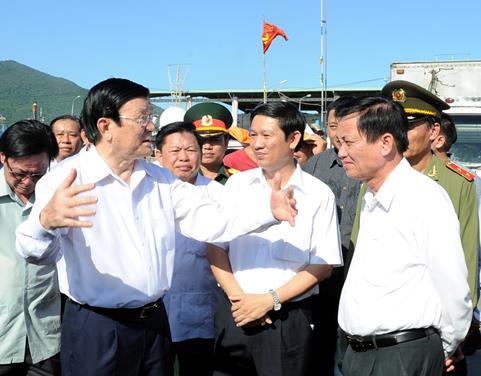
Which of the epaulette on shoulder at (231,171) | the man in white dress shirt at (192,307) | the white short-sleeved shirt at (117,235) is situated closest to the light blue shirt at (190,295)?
the man in white dress shirt at (192,307)

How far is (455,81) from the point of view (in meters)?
12.1

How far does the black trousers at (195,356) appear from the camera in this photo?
3.28 metres

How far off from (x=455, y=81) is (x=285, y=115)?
10298 mm

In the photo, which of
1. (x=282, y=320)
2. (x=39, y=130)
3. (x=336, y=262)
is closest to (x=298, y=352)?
(x=282, y=320)

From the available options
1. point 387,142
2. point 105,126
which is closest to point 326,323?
point 387,142

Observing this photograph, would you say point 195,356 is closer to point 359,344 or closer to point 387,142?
point 359,344

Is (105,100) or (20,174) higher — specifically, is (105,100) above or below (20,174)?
above

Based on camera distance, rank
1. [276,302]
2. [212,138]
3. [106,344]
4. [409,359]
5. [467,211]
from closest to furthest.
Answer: [409,359]
[106,344]
[276,302]
[467,211]
[212,138]

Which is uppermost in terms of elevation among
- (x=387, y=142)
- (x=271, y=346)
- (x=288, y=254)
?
(x=387, y=142)

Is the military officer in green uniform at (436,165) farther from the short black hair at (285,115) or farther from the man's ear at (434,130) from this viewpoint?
the short black hair at (285,115)

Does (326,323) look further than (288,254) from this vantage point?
Yes

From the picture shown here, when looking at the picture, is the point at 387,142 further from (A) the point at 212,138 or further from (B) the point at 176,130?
(A) the point at 212,138

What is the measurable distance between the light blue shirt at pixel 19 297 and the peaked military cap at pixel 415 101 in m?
2.16

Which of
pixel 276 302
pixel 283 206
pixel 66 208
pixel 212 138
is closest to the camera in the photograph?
pixel 66 208
